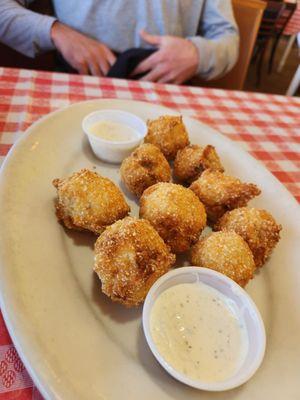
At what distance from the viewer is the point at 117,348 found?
84cm

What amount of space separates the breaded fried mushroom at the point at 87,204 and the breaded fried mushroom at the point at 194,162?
0.35 m

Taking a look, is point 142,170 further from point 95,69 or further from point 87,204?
point 95,69

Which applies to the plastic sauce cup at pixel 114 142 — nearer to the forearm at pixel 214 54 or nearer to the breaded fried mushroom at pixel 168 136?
the breaded fried mushroom at pixel 168 136

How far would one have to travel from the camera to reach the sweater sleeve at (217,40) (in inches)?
91.8

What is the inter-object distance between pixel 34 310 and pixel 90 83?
54.2 inches

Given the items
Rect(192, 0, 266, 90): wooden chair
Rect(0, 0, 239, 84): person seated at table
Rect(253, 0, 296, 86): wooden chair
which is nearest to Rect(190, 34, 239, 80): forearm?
Rect(0, 0, 239, 84): person seated at table

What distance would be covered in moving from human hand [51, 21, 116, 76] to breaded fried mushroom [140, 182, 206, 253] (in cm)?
130

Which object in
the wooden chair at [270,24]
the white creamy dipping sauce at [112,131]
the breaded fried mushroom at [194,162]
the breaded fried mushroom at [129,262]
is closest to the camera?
the breaded fried mushroom at [129,262]

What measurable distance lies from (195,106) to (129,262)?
124 cm

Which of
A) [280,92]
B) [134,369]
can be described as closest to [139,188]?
[134,369]

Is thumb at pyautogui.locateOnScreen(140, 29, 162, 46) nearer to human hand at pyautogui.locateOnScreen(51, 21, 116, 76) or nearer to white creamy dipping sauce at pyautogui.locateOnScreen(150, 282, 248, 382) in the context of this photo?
human hand at pyautogui.locateOnScreen(51, 21, 116, 76)

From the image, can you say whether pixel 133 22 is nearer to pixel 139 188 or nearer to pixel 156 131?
pixel 156 131

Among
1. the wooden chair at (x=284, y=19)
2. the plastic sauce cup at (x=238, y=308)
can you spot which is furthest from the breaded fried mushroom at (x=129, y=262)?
the wooden chair at (x=284, y=19)

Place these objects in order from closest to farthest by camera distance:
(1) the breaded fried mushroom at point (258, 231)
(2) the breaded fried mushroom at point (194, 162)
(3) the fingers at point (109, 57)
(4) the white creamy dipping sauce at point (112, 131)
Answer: (1) the breaded fried mushroom at point (258, 231)
(2) the breaded fried mushroom at point (194, 162)
(4) the white creamy dipping sauce at point (112, 131)
(3) the fingers at point (109, 57)
